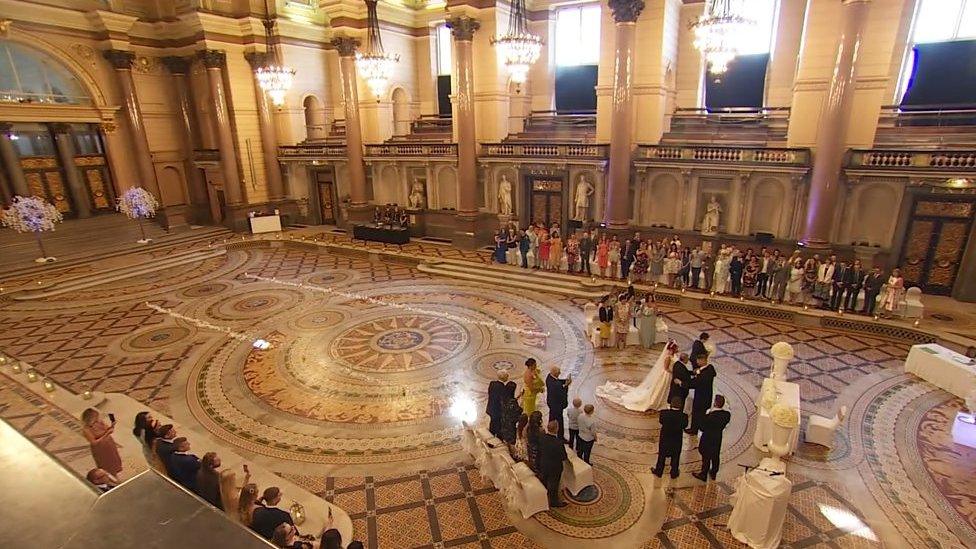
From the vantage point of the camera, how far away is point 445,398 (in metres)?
8.62

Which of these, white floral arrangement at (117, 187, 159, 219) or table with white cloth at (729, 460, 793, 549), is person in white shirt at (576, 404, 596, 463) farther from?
white floral arrangement at (117, 187, 159, 219)

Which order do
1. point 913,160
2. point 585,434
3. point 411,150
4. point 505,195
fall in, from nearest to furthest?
point 585,434 → point 913,160 → point 505,195 → point 411,150

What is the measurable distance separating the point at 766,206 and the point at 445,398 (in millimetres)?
11325

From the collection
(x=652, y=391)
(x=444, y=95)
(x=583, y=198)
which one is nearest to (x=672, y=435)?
(x=652, y=391)

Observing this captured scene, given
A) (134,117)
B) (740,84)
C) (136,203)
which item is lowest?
(136,203)

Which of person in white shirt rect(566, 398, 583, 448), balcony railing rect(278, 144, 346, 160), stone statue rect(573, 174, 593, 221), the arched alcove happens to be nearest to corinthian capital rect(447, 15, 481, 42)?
stone statue rect(573, 174, 593, 221)

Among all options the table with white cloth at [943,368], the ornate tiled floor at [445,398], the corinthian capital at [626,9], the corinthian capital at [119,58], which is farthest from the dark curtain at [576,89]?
the corinthian capital at [119,58]

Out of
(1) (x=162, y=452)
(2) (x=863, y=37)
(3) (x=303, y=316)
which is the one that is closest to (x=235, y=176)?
(3) (x=303, y=316)

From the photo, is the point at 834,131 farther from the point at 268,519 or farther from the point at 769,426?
the point at 268,519

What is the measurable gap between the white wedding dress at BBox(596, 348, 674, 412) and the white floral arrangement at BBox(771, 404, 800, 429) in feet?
5.78

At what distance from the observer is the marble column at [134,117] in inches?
776

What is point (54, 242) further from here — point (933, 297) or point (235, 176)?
point (933, 297)

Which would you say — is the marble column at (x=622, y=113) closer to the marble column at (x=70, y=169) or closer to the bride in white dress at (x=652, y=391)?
the bride in white dress at (x=652, y=391)

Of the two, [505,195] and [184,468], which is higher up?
[505,195]
